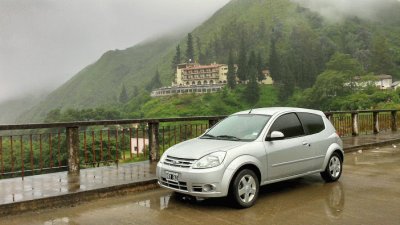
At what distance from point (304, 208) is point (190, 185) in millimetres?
1911

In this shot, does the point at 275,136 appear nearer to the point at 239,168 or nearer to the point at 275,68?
the point at 239,168

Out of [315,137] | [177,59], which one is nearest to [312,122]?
[315,137]

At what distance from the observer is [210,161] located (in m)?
6.23

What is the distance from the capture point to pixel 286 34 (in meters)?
179

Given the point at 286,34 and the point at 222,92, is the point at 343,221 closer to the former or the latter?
the point at 222,92

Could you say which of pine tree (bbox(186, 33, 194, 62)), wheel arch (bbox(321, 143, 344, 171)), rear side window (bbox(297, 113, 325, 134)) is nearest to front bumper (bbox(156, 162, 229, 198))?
rear side window (bbox(297, 113, 325, 134))

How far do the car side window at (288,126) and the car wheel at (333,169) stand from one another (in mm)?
1205

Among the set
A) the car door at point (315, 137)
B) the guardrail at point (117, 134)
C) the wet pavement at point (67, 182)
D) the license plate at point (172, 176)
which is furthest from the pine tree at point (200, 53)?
the license plate at point (172, 176)

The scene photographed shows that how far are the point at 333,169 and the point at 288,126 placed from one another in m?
1.77

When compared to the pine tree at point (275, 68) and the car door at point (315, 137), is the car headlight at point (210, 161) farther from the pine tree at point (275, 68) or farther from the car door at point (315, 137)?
the pine tree at point (275, 68)

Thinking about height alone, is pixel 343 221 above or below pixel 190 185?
below

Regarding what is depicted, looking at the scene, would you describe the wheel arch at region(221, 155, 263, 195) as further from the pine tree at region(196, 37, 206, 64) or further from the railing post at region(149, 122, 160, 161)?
the pine tree at region(196, 37, 206, 64)

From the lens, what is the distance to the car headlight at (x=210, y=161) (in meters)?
6.19

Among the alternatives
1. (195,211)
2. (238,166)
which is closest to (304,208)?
(238,166)
